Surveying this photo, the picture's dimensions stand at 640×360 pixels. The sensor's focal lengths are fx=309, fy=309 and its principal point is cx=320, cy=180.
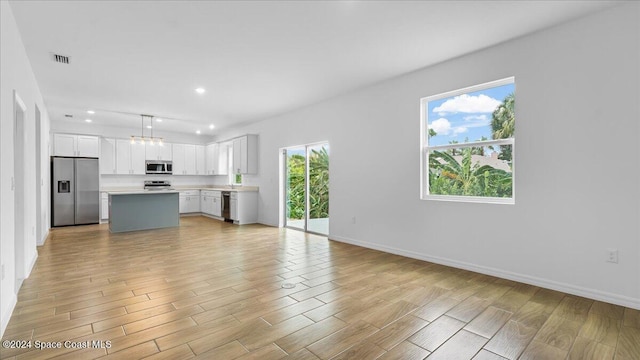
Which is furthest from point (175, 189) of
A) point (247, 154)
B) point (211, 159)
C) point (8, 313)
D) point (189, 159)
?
point (8, 313)

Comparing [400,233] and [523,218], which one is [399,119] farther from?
[523,218]

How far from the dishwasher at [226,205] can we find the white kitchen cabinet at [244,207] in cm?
12

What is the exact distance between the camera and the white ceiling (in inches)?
109

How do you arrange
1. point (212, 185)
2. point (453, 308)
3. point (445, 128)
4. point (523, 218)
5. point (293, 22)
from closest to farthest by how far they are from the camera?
point (453, 308)
point (293, 22)
point (523, 218)
point (445, 128)
point (212, 185)

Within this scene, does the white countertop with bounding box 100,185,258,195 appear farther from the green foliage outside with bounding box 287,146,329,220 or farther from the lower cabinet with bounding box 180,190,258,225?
the green foliage outside with bounding box 287,146,329,220

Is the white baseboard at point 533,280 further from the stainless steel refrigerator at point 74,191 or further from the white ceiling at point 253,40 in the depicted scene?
the stainless steel refrigerator at point 74,191

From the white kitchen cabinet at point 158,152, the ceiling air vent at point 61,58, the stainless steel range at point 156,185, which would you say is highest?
the ceiling air vent at point 61,58

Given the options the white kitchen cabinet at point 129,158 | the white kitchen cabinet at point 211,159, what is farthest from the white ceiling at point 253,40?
the white kitchen cabinet at point 211,159

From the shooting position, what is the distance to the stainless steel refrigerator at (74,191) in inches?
288

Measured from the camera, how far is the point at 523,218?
3340 mm

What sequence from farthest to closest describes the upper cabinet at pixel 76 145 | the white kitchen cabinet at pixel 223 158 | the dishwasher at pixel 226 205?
the white kitchen cabinet at pixel 223 158 → the dishwasher at pixel 226 205 → the upper cabinet at pixel 76 145

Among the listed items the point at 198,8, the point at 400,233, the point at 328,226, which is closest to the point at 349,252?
the point at 400,233

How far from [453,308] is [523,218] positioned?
142 centimetres

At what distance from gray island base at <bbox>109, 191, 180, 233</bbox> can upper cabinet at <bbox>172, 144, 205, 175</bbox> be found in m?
2.69
